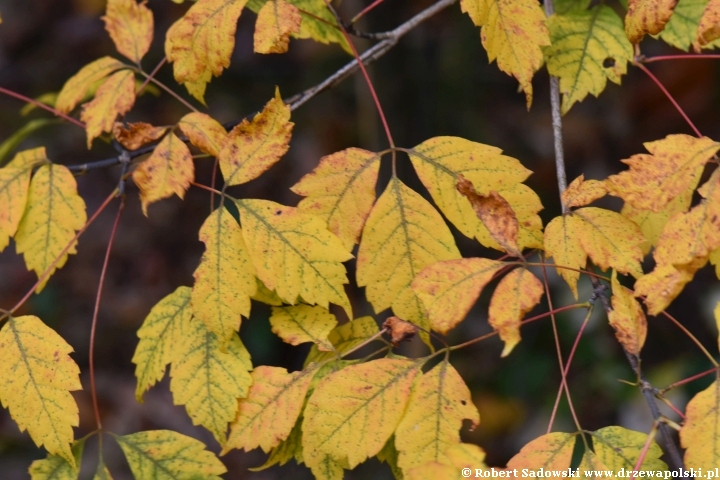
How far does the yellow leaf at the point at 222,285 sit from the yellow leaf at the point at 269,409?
0.08m

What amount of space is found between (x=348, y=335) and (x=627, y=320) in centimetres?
35

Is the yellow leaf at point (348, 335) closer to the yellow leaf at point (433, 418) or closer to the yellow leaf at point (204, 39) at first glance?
the yellow leaf at point (433, 418)

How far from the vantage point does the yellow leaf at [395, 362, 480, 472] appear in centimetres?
73

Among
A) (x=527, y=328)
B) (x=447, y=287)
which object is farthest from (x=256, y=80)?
(x=447, y=287)

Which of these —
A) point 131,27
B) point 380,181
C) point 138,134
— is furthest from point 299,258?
point 380,181

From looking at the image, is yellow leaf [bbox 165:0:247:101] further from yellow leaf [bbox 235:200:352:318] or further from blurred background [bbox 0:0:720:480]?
blurred background [bbox 0:0:720:480]

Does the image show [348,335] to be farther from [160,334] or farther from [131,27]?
[131,27]

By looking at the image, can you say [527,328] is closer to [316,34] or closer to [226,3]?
[316,34]

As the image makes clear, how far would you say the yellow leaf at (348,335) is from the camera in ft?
2.84

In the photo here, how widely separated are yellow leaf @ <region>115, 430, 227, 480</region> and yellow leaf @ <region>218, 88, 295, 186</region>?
0.36 metres

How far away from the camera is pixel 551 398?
7.66ft

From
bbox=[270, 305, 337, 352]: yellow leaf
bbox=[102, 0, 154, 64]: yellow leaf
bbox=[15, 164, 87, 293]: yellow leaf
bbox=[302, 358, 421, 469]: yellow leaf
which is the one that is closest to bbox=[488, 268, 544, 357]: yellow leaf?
bbox=[302, 358, 421, 469]: yellow leaf

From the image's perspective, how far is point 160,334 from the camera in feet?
2.93

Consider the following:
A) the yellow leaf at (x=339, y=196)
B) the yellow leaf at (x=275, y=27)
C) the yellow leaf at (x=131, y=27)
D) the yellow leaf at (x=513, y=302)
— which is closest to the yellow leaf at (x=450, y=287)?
the yellow leaf at (x=513, y=302)
